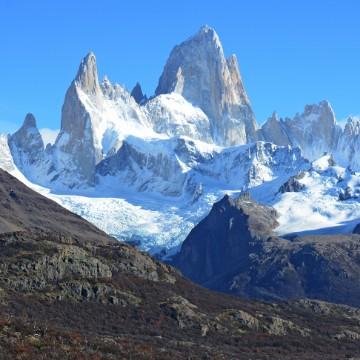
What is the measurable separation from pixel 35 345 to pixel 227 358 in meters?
45.4

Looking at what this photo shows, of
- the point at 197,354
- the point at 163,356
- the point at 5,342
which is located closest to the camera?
the point at 5,342

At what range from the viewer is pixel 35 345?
15962 cm

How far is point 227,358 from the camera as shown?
199m

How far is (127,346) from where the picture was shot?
181875mm

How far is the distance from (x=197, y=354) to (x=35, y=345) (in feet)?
142

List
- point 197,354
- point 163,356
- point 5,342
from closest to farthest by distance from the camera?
point 5,342, point 163,356, point 197,354

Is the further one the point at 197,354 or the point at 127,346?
the point at 197,354

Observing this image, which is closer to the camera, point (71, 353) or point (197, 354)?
point (71, 353)

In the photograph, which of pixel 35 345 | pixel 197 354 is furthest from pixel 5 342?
pixel 197 354

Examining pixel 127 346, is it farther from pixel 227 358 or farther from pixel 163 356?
pixel 227 358

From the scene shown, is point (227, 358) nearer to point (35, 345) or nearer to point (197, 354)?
point (197, 354)

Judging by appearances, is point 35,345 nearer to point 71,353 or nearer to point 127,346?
point 71,353

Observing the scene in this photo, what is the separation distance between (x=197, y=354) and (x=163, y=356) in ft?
66.3

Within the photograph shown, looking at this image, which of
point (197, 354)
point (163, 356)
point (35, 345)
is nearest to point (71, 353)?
point (35, 345)
